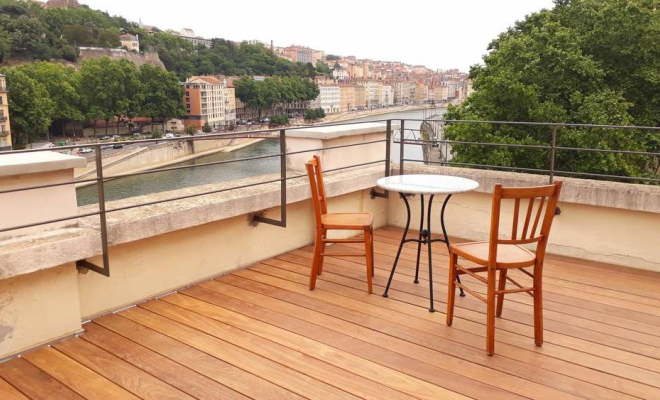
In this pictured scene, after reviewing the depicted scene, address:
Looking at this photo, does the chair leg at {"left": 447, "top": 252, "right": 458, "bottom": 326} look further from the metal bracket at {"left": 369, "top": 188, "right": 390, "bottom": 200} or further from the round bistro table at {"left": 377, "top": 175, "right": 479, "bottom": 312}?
the metal bracket at {"left": 369, "top": 188, "right": 390, "bottom": 200}

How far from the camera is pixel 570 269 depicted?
3.86 meters

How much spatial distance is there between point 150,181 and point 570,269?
42283 mm

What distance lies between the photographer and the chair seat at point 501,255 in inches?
96.4

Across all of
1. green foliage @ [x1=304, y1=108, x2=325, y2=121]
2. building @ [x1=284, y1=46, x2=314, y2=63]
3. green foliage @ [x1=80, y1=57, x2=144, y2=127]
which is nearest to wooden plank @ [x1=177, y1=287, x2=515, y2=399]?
green foliage @ [x1=80, y1=57, x2=144, y2=127]

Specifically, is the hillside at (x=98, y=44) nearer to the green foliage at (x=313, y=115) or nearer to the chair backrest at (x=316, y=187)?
the green foliage at (x=313, y=115)

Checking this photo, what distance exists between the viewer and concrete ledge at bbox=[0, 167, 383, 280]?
2.40 meters

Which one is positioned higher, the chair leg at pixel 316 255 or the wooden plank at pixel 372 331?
the chair leg at pixel 316 255

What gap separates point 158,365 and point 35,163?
3.65 feet

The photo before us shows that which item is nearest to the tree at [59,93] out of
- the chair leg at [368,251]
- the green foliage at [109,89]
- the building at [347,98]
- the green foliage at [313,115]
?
the green foliage at [109,89]

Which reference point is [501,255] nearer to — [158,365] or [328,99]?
[158,365]

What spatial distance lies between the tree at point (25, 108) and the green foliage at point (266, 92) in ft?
122

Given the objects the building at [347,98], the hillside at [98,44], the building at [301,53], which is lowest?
the building at [347,98]

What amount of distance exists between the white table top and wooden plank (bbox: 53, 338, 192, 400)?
1667mm

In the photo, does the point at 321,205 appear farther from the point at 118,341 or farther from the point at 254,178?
the point at 118,341
